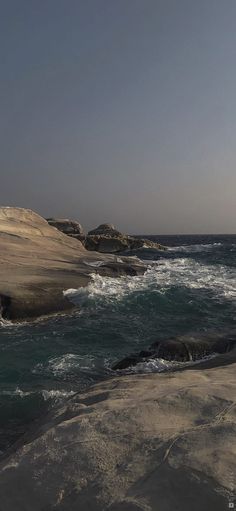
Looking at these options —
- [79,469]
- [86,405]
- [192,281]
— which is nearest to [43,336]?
[86,405]

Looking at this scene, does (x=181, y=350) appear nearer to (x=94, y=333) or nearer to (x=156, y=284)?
(x=94, y=333)

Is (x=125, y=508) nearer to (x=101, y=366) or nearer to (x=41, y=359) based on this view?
(x=101, y=366)

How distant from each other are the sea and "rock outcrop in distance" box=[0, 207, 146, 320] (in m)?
0.76

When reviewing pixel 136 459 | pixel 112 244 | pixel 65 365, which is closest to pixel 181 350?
pixel 65 365

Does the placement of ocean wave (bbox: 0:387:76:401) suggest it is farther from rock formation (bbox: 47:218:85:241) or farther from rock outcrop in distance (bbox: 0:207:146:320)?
rock formation (bbox: 47:218:85:241)

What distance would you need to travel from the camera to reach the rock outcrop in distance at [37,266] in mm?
18500

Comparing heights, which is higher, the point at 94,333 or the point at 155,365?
the point at 155,365

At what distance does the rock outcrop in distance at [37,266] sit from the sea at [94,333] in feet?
2.49

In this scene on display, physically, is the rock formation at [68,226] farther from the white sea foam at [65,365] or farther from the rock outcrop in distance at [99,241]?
the white sea foam at [65,365]

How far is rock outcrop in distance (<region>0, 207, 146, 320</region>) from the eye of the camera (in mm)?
18500

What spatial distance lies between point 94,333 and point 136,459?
40.3 ft

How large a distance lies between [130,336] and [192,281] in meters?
13.7

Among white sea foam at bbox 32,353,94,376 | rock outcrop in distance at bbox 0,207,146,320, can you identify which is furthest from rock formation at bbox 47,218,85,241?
white sea foam at bbox 32,353,94,376

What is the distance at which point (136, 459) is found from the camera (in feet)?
13.1
